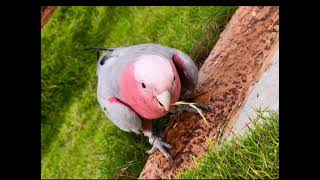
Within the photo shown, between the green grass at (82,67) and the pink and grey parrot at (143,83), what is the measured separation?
752mm

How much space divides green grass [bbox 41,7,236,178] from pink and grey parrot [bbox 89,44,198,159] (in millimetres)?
752

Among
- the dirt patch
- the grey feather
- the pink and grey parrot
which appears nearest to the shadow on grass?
the dirt patch

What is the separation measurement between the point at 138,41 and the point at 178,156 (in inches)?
64.0

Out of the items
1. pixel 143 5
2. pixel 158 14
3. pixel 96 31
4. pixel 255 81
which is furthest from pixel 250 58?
pixel 96 31

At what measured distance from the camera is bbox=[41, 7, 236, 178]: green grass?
343 centimetres

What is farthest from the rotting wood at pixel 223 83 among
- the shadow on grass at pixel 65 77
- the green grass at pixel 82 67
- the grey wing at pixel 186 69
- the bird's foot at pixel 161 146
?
the shadow on grass at pixel 65 77

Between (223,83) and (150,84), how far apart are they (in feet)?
1.73

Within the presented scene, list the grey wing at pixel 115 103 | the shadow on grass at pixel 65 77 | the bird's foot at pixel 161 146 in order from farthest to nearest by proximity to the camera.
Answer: the shadow on grass at pixel 65 77, the bird's foot at pixel 161 146, the grey wing at pixel 115 103

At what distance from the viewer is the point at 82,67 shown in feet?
13.7

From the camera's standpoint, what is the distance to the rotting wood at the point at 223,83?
223cm

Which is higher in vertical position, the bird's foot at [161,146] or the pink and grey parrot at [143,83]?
the pink and grey parrot at [143,83]

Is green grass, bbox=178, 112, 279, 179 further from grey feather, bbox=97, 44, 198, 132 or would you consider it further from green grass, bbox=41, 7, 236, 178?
green grass, bbox=41, 7, 236, 178

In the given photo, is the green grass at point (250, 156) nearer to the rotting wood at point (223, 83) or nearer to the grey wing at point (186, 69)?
the rotting wood at point (223, 83)

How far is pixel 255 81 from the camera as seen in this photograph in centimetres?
224
